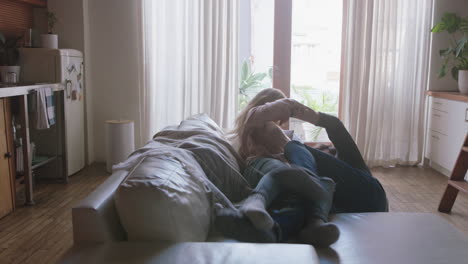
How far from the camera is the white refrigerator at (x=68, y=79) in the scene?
4062 millimetres

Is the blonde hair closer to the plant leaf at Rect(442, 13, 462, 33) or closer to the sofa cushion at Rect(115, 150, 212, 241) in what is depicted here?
the sofa cushion at Rect(115, 150, 212, 241)

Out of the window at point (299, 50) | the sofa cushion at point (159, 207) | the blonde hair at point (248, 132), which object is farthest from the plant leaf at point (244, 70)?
the sofa cushion at point (159, 207)

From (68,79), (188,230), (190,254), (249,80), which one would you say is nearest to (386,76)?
(249,80)

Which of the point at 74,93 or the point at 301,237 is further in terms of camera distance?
the point at 74,93

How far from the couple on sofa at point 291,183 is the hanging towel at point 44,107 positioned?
1754 millimetres

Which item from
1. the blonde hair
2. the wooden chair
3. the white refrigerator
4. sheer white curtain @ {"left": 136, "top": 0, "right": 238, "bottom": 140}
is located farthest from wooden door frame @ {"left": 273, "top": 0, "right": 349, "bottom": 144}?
the blonde hair

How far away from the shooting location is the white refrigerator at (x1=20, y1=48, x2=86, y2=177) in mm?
4062

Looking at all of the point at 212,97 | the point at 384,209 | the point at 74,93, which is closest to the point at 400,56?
the point at 212,97

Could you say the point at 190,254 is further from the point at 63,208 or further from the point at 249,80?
the point at 249,80

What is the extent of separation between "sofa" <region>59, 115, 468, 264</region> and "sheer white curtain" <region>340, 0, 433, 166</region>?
3078 millimetres

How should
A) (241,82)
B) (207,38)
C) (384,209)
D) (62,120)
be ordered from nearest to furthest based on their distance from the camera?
(384,209) → (62,120) → (207,38) → (241,82)

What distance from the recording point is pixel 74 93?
4.35 m

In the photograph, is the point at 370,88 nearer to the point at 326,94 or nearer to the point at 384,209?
the point at 326,94

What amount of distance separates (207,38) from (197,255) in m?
3.80
